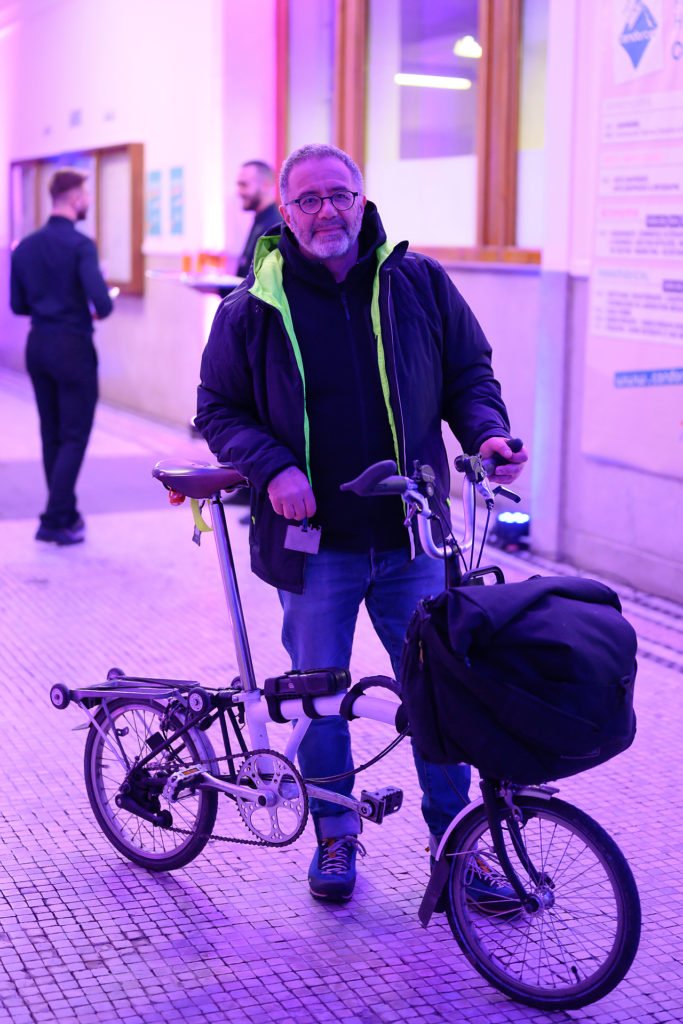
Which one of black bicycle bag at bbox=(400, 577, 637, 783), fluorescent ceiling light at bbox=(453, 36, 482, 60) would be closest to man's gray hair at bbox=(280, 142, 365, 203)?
black bicycle bag at bbox=(400, 577, 637, 783)

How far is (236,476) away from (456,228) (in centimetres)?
595

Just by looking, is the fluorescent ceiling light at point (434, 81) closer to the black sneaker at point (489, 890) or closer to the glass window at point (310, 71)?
the glass window at point (310, 71)

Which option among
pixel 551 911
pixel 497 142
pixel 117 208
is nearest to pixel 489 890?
pixel 551 911

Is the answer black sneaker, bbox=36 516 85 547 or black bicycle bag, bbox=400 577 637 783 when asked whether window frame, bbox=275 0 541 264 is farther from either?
black bicycle bag, bbox=400 577 637 783

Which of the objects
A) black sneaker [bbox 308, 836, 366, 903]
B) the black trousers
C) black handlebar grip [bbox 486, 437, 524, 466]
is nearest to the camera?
black handlebar grip [bbox 486, 437, 524, 466]

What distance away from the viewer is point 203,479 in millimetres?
3771

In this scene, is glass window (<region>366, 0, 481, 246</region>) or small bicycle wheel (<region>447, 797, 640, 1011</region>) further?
glass window (<region>366, 0, 481, 246</region>)

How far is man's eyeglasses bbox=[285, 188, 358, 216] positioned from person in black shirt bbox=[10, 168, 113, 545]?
15.8 feet

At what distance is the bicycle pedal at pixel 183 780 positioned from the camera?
155 inches

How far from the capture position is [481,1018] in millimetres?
3338

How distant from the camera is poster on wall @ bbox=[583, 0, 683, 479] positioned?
6625 millimetres

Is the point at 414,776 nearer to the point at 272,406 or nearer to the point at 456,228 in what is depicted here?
the point at 272,406

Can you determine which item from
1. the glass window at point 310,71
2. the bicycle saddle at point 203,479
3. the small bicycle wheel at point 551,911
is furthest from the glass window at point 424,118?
the small bicycle wheel at point 551,911

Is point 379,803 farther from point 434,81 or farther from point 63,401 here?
point 434,81
